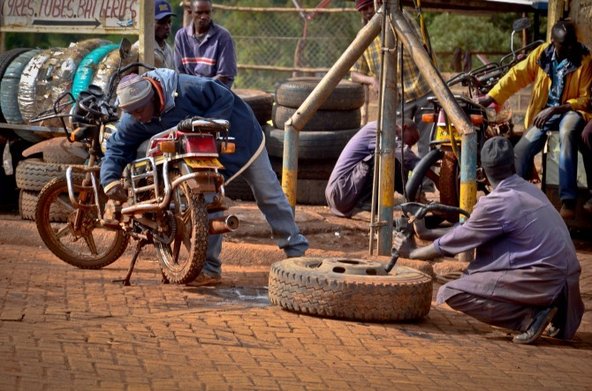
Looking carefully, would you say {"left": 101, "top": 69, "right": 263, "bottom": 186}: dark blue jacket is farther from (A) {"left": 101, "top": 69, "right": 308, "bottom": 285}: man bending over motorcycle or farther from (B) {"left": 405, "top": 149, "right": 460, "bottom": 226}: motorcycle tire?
(B) {"left": 405, "top": 149, "right": 460, "bottom": 226}: motorcycle tire

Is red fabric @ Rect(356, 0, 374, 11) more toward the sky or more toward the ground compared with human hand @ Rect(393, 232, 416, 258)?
more toward the sky

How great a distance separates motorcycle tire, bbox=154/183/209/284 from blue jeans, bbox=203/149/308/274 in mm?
320

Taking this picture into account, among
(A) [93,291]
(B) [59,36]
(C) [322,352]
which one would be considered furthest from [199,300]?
(B) [59,36]

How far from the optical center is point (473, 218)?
24.0 ft

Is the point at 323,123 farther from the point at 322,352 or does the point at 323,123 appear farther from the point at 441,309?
the point at 322,352

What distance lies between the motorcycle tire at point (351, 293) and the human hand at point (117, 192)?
1.52 meters

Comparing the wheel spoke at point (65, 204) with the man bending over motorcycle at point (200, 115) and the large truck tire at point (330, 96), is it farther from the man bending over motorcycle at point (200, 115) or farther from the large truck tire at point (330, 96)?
the large truck tire at point (330, 96)

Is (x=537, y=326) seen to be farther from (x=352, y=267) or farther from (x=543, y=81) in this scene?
(x=543, y=81)

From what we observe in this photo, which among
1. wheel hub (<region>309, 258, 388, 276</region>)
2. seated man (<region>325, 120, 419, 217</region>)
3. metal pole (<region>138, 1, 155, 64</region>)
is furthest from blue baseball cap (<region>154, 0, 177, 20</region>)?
wheel hub (<region>309, 258, 388, 276</region>)

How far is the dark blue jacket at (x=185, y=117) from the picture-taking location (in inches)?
333

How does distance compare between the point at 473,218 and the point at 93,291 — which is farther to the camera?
the point at 93,291

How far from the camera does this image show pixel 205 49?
39.2 feet

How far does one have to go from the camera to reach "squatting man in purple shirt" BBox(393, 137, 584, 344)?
7277 mm

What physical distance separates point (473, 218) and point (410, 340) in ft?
2.75
